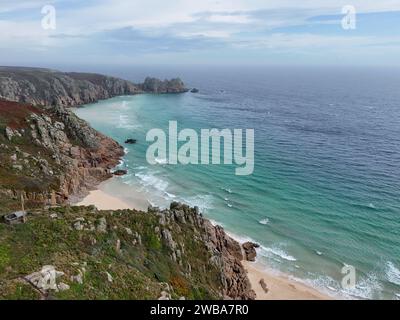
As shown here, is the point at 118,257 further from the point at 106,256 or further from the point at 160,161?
the point at 160,161

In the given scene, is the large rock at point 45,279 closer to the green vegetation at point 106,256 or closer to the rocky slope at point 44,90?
the green vegetation at point 106,256

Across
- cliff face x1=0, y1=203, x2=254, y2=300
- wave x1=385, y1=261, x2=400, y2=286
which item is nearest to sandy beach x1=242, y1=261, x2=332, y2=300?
cliff face x1=0, y1=203, x2=254, y2=300

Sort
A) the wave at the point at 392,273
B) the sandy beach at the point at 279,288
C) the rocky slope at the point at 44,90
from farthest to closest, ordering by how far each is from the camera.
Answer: the rocky slope at the point at 44,90, the wave at the point at 392,273, the sandy beach at the point at 279,288

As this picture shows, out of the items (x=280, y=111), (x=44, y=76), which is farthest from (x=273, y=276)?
(x=44, y=76)

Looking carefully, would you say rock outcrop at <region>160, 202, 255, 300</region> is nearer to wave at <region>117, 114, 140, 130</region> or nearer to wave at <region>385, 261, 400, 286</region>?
wave at <region>385, 261, 400, 286</region>

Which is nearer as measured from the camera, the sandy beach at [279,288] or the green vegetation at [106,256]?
the green vegetation at [106,256]

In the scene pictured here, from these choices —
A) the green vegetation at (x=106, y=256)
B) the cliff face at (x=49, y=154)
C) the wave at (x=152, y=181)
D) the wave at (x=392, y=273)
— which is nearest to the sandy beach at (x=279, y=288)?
the green vegetation at (x=106, y=256)
